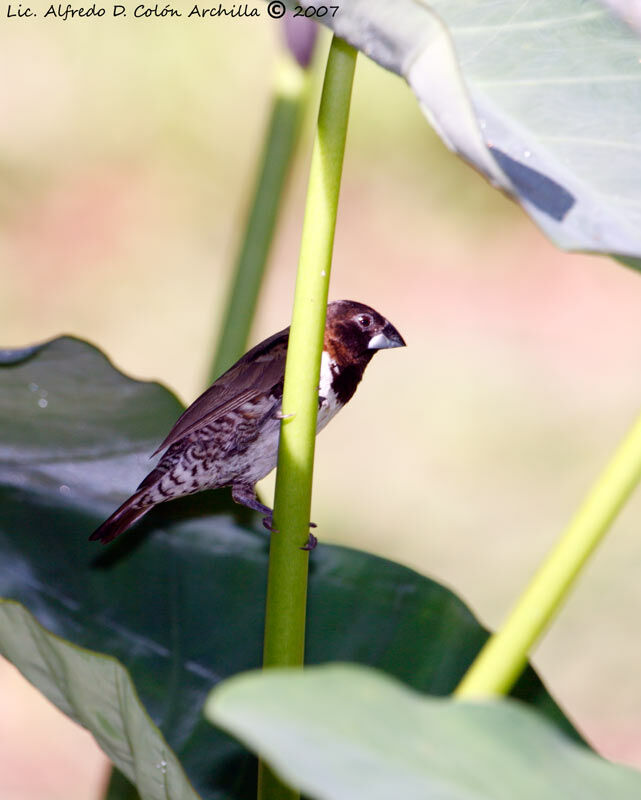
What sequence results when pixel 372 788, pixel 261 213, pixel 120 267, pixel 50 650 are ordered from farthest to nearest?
pixel 120 267 < pixel 261 213 < pixel 50 650 < pixel 372 788

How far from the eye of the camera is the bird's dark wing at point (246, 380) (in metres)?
1.05

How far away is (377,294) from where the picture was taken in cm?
343

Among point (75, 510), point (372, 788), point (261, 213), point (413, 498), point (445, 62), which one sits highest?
point (445, 62)

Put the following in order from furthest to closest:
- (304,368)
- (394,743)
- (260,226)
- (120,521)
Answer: (260,226), (120,521), (304,368), (394,743)

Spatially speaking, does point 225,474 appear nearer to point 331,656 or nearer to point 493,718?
point 331,656

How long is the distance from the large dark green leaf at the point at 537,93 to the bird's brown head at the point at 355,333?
0.46 meters

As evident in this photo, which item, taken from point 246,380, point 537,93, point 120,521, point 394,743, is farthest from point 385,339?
point 394,743

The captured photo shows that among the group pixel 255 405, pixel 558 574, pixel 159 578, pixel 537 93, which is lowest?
pixel 159 578

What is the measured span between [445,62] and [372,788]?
0.33m

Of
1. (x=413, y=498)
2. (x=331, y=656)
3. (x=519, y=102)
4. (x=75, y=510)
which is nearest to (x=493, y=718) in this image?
(x=519, y=102)

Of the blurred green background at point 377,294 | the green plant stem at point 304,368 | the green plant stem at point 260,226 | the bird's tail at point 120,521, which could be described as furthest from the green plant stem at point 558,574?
the blurred green background at point 377,294

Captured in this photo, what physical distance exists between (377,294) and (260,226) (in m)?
2.37

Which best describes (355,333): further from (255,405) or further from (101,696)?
(101,696)

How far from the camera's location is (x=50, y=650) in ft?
2.05
